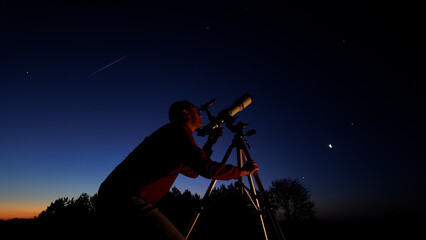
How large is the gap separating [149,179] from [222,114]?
1752mm

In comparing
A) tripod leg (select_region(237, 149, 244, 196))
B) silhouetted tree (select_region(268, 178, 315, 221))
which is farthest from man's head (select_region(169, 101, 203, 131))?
silhouetted tree (select_region(268, 178, 315, 221))

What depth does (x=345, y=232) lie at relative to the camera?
281 inches

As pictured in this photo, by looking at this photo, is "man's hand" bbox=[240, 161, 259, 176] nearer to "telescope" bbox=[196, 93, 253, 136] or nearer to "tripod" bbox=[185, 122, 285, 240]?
"tripod" bbox=[185, 122, 285, 240]

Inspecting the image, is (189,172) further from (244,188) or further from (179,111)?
(244,188)

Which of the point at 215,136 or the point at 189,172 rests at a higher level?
the point at 215,136

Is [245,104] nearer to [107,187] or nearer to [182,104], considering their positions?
[182,104]

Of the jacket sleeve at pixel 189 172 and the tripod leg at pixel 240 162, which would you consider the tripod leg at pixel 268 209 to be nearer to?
the tripod leg at pixel 240 162

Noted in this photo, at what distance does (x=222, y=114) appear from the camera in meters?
3.20

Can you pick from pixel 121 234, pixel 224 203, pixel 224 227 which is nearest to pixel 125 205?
pixel 121 234

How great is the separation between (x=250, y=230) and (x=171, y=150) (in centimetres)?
783

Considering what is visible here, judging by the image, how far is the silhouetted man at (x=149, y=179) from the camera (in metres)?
1.59

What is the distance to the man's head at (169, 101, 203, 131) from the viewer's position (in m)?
2.52

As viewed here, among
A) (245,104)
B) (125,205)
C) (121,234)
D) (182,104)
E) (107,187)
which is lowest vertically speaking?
(121,234)

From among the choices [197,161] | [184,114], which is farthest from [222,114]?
[197,161]
